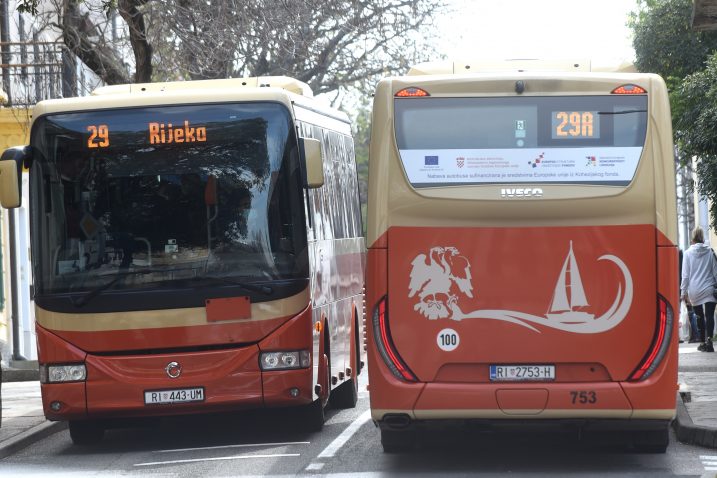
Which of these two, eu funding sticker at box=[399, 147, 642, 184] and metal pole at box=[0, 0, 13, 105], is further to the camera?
metal pole at box=[0, 0, 13, 105]

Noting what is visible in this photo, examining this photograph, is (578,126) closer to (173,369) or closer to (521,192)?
(521,192)

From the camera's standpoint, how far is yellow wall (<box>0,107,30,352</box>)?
1081 inches

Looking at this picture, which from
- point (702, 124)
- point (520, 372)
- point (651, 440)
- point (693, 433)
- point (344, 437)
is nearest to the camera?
point (520, 372)

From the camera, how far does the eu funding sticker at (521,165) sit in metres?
10.8

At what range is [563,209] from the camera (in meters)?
10.8

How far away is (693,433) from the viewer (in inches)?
505

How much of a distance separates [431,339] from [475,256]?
67 cm

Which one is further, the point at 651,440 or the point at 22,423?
the point at 22,423

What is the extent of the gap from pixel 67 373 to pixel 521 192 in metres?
4.57

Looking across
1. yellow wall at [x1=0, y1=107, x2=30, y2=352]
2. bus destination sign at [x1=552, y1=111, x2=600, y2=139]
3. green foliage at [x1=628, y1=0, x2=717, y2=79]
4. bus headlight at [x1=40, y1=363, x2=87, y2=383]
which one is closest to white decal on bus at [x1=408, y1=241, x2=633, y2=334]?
bus destination sign at [x1=552, y1=111, x2=600, y2=139]

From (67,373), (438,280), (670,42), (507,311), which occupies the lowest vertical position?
(67,373)

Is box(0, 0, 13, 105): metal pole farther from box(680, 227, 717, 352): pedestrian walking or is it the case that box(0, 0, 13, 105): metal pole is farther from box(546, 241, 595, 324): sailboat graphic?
box(546, 241, 595, 324): sailboat graphic

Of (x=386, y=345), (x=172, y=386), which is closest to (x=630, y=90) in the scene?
(x=386, y=345)

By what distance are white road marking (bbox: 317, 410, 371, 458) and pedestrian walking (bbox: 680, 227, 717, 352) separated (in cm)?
900
